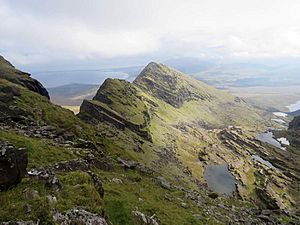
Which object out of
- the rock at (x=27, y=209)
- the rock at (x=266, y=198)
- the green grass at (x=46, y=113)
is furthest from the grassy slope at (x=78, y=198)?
the rock at (x=266, y=198)

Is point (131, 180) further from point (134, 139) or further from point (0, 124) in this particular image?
point (134, 139)

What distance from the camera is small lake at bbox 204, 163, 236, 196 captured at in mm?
162625

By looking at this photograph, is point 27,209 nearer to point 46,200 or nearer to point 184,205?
point 46,200

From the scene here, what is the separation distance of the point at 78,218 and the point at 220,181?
16701cm

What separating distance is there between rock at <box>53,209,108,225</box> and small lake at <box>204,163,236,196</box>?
143m

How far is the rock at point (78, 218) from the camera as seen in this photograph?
2062cm

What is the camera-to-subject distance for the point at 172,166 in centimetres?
16700

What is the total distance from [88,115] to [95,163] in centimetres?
12218

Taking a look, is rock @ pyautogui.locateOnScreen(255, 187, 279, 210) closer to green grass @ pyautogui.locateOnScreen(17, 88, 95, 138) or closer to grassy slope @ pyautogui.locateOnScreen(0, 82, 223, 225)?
green grass @ pyautogui.locateOnScreen(17, 88, 95, 138)

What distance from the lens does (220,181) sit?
585ft

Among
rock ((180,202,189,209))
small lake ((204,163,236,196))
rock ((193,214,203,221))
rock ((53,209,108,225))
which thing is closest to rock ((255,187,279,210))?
small lake ((204,163,236,196))

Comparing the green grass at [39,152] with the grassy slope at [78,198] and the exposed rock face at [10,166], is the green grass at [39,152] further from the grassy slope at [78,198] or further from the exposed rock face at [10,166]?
the exposed rock face at [10,166]

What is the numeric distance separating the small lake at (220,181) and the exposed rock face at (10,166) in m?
143

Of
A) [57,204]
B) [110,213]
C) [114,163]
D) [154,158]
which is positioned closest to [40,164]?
[110,213]
